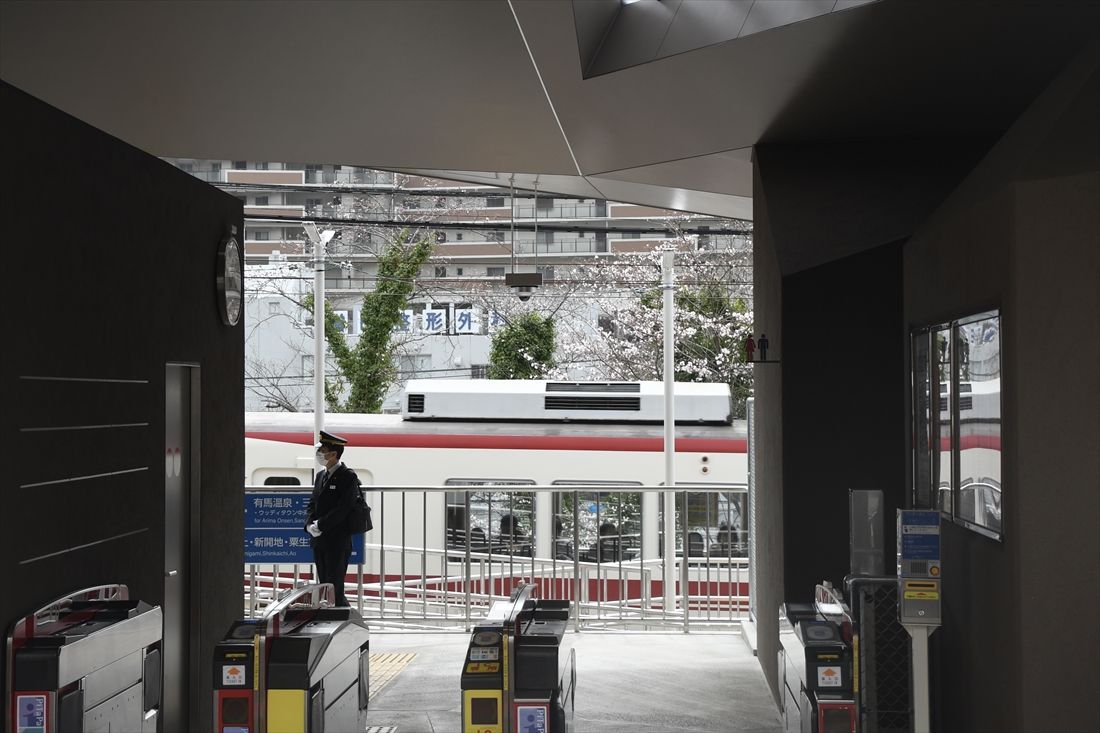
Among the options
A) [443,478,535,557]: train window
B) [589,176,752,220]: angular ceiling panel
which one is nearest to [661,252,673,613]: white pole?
[589,176,752,220]: angular ceiling panel

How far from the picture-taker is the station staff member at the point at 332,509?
9.03m

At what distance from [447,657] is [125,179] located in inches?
185

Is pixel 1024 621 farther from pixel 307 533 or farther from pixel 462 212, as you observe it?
pixel 462 212

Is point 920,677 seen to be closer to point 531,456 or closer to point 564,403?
point 531,456

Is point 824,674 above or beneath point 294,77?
beneath

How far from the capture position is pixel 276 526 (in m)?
9.87

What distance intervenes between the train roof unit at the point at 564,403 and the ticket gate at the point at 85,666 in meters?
9.81

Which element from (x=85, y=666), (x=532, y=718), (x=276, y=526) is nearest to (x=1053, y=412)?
(x=532, y=718)

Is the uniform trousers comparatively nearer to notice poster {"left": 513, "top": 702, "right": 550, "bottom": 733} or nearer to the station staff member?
the station staff member

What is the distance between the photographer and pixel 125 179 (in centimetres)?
542

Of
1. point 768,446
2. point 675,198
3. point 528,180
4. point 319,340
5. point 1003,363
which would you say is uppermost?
point 528,180

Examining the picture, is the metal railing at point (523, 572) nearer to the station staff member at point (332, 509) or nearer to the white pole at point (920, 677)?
the station staff member at point (332, 509)

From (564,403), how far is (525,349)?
419 inches

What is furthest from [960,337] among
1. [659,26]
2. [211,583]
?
[211,583]
